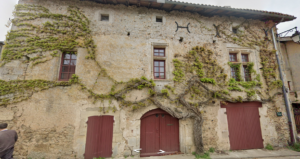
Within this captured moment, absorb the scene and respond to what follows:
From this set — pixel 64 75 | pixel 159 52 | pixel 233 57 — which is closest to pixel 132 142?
pixel 64 75

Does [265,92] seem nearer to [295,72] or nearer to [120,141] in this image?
[295,72]

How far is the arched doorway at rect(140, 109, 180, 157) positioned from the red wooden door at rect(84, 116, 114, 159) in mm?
1269

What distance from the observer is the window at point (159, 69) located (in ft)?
18.4

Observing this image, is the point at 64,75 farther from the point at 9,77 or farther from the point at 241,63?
the point at 241,63

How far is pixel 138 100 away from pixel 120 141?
1.67 metres

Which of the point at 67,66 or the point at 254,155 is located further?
the point at 67,66

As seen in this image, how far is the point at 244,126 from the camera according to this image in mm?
5617

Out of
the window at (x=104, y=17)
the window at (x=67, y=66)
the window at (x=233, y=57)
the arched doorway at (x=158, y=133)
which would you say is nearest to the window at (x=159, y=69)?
the arched doorway at (x=158, y=133)

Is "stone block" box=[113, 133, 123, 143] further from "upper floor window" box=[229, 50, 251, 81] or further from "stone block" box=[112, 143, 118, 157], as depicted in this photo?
"upper floor window" box=[229, 50, 251, 81]

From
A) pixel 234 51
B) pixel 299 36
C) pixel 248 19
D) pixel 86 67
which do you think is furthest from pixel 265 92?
pixel 86 67

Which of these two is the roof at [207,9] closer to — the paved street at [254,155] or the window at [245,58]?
the window at [245,58]

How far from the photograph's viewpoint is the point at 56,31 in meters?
5.16

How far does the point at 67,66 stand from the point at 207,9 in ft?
22.6

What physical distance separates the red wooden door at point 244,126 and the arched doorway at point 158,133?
249 cm
